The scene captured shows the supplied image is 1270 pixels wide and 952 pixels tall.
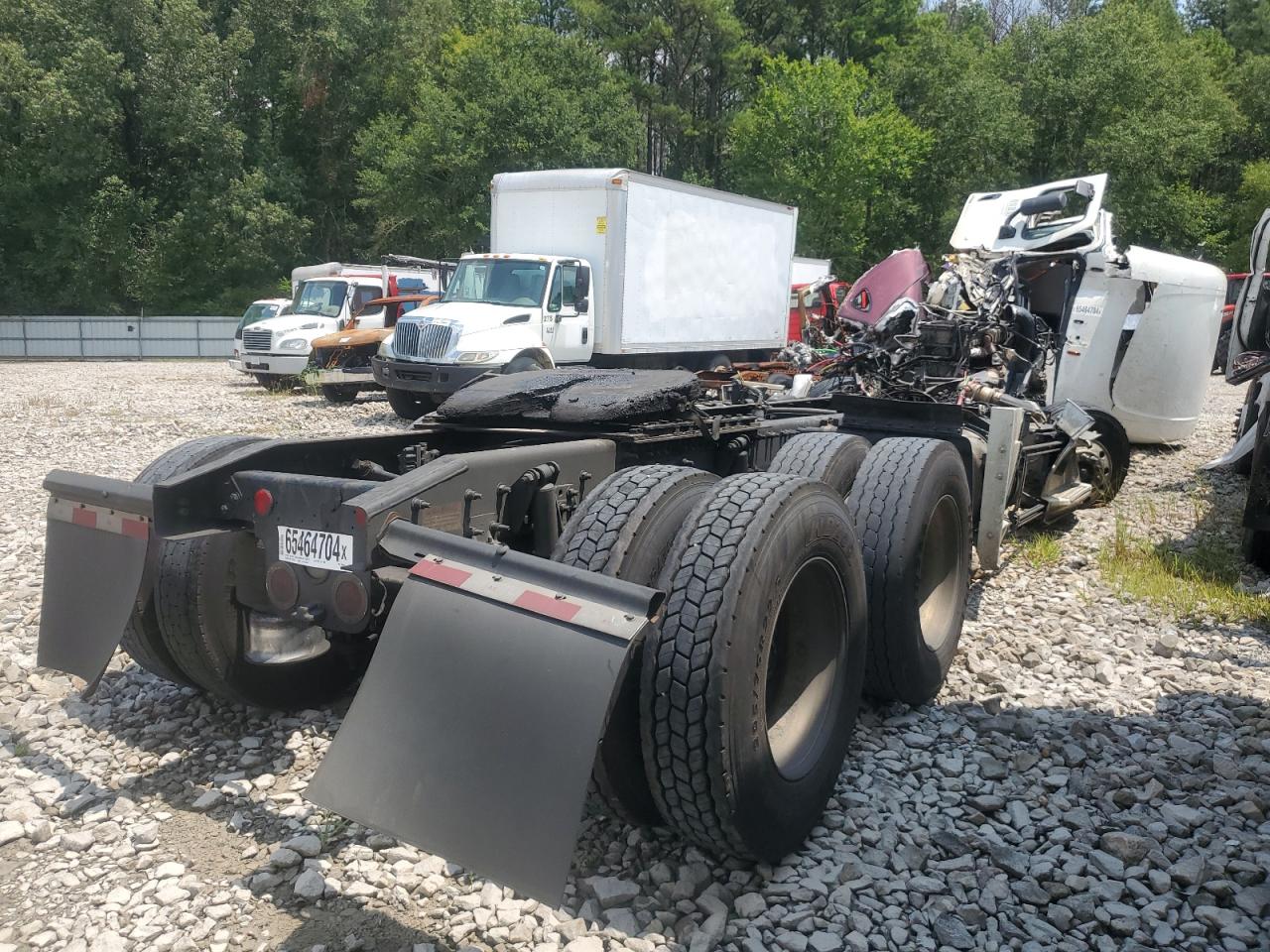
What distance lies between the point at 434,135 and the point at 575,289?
21936 mm

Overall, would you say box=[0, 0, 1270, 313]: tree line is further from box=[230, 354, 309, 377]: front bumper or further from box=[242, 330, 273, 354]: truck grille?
box=[230, 354, 309, 377]: front bumper

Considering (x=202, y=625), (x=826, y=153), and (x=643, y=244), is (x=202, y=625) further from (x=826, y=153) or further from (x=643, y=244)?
(x=826, y=153)

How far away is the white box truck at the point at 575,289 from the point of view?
1362 centimetres

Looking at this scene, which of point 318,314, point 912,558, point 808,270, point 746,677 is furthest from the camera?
point 808,270

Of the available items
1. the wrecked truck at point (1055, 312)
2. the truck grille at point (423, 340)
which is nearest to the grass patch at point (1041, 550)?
the wrecked truck at point (1055, 312)

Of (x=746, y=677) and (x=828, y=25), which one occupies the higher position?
(x=828, y=25)

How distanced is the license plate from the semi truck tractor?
1672 centimetres

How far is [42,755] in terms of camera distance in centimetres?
395

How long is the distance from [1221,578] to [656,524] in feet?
15.7

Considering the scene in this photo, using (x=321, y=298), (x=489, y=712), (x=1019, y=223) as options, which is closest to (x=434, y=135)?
(x=321, y=298)

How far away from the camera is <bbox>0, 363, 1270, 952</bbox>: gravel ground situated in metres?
2.95

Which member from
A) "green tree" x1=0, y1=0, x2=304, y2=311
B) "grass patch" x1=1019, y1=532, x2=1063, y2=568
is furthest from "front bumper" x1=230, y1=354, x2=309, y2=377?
"green tree" x1=0, y1=0, x2=304, y2=311

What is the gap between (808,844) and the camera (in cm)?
339

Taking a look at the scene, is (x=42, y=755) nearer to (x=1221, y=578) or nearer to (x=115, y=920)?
(x=115, y=920)
